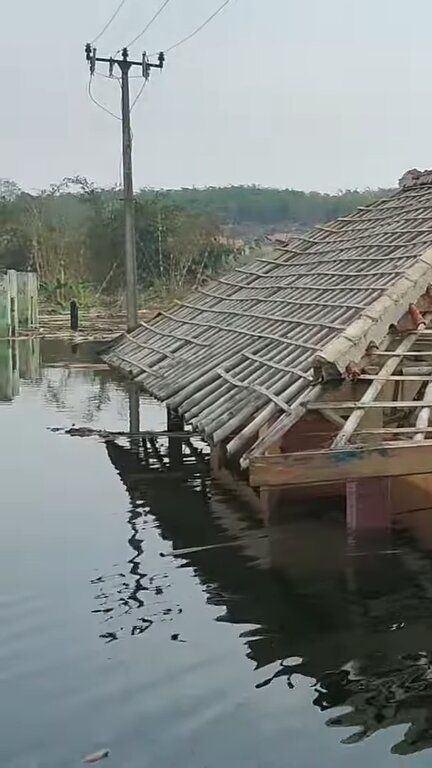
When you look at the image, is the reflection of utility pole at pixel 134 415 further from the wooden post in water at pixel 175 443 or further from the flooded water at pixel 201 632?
the flooded water at pixel 201 632

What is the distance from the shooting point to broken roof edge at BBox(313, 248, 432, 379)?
799cm

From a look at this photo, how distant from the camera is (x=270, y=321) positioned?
38.0 ft

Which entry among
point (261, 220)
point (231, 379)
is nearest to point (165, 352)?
point (231, 379)

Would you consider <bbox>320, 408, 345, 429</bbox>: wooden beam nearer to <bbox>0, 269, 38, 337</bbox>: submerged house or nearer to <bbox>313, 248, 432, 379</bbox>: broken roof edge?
<bbox>313, 248, 432, 379</bbox>: broken roof edge

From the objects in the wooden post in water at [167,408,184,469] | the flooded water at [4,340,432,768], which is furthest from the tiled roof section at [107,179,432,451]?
the flooded water at [4,340,432,768]

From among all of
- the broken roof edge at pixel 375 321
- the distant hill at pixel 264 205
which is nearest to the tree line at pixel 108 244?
the distant hill at pixel 264 205

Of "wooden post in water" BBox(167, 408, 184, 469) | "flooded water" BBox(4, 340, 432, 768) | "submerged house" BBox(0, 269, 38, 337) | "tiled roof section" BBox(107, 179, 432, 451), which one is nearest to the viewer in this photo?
"flooded water" BBox(4, 340, 432, 768)

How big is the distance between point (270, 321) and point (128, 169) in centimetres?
1534

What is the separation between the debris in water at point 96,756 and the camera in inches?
196

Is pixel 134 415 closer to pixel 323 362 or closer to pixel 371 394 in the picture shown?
pixel 323 362

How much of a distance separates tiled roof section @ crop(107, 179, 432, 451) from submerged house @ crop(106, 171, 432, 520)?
3 cm

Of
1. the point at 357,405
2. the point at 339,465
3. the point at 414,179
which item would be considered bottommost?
the point at 339,465

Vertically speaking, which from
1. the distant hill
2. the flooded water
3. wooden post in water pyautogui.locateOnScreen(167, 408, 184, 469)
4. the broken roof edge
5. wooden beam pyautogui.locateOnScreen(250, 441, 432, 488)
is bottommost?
the flooded water

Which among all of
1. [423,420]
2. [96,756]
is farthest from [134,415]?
[96,756]
